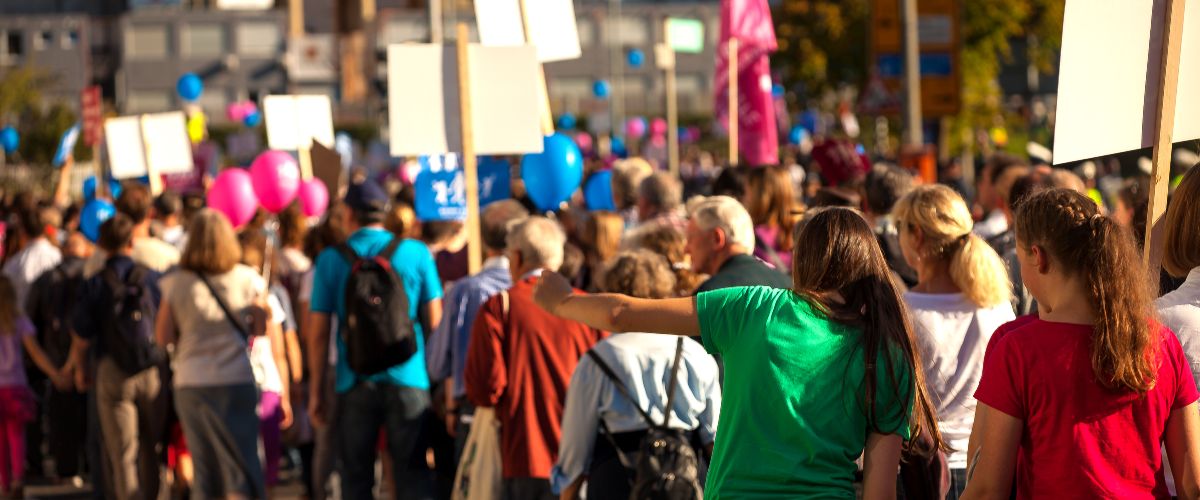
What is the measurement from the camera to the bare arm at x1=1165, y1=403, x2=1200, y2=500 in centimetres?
376

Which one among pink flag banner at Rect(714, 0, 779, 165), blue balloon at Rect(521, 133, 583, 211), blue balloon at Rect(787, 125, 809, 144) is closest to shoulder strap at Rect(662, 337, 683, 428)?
blue balloon at Rect(521, 133, 583, 211)

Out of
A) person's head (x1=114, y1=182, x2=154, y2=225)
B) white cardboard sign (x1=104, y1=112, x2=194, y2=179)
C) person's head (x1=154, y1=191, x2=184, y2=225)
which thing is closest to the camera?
person's head (x1=114, y1=182, x2=154, y2=225)

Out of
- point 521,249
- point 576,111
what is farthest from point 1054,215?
point 576,111

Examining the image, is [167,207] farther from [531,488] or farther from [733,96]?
[531,488]

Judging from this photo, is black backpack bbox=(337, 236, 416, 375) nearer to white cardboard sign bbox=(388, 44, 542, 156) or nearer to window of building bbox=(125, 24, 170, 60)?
white cardboard sign bbox=(388, 44, 542, 156)

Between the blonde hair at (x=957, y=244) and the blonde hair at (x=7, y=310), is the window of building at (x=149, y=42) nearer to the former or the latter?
the blonde hair at (x=7, y=310)

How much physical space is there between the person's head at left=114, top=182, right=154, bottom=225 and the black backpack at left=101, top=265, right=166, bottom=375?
0.42 m

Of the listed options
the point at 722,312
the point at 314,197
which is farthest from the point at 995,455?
the point at 314,197

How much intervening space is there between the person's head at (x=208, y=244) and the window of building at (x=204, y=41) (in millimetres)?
82478

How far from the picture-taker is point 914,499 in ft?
15.3

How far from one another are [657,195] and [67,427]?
4.58 m

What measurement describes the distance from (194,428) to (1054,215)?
539cm

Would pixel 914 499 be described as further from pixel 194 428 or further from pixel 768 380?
pixel 194 428

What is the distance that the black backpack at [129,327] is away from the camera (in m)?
8.91
